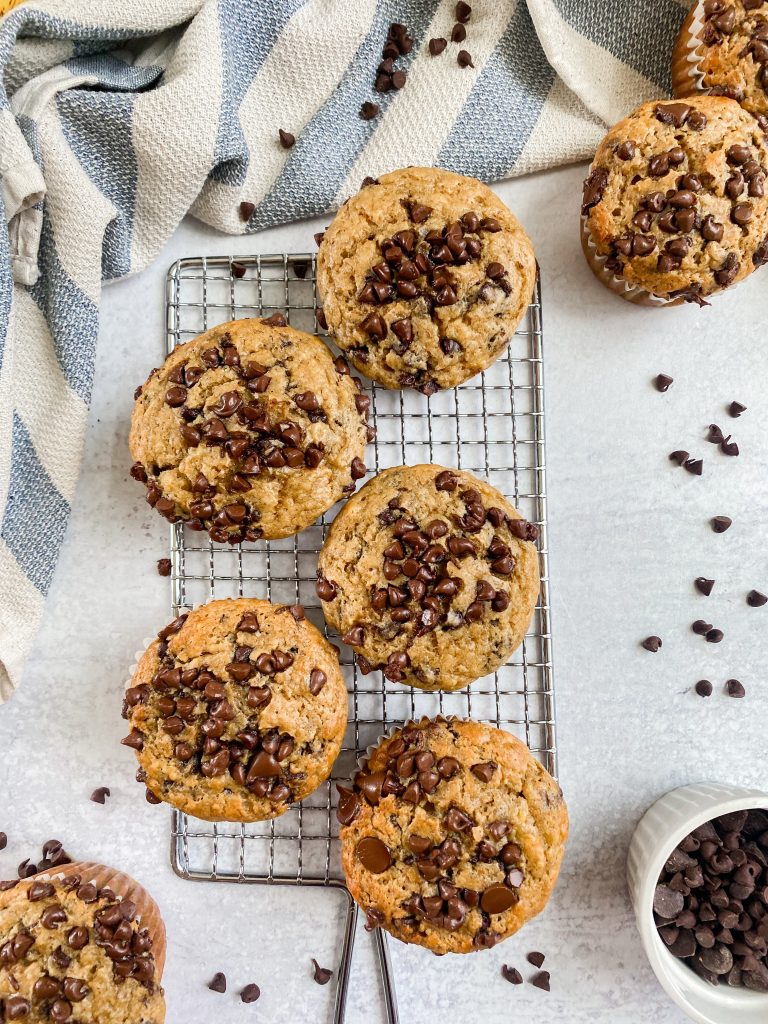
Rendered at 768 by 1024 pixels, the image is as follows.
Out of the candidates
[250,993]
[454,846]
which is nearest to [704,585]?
[454,846]

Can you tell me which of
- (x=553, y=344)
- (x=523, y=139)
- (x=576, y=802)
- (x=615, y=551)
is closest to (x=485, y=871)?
(x=576, y=802)

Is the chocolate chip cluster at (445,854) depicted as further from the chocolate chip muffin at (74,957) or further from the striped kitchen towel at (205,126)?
the striped kitchen towel at (205,126)

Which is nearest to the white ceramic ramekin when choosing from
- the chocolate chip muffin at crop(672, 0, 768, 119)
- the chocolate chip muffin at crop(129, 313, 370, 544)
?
the chocolate chip muffin at crop(129, 313, 370, 544)

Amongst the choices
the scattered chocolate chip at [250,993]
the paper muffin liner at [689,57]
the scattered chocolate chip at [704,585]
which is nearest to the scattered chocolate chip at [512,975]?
the scattered chocolate chip at [250,993]

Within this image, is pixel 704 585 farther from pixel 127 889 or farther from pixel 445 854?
pixel 127 889

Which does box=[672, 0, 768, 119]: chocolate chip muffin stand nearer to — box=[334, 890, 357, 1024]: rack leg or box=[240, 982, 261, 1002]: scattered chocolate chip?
box=[334, 890, 357, 1024]: rack leg

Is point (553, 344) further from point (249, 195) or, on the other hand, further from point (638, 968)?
point (638, 968)
